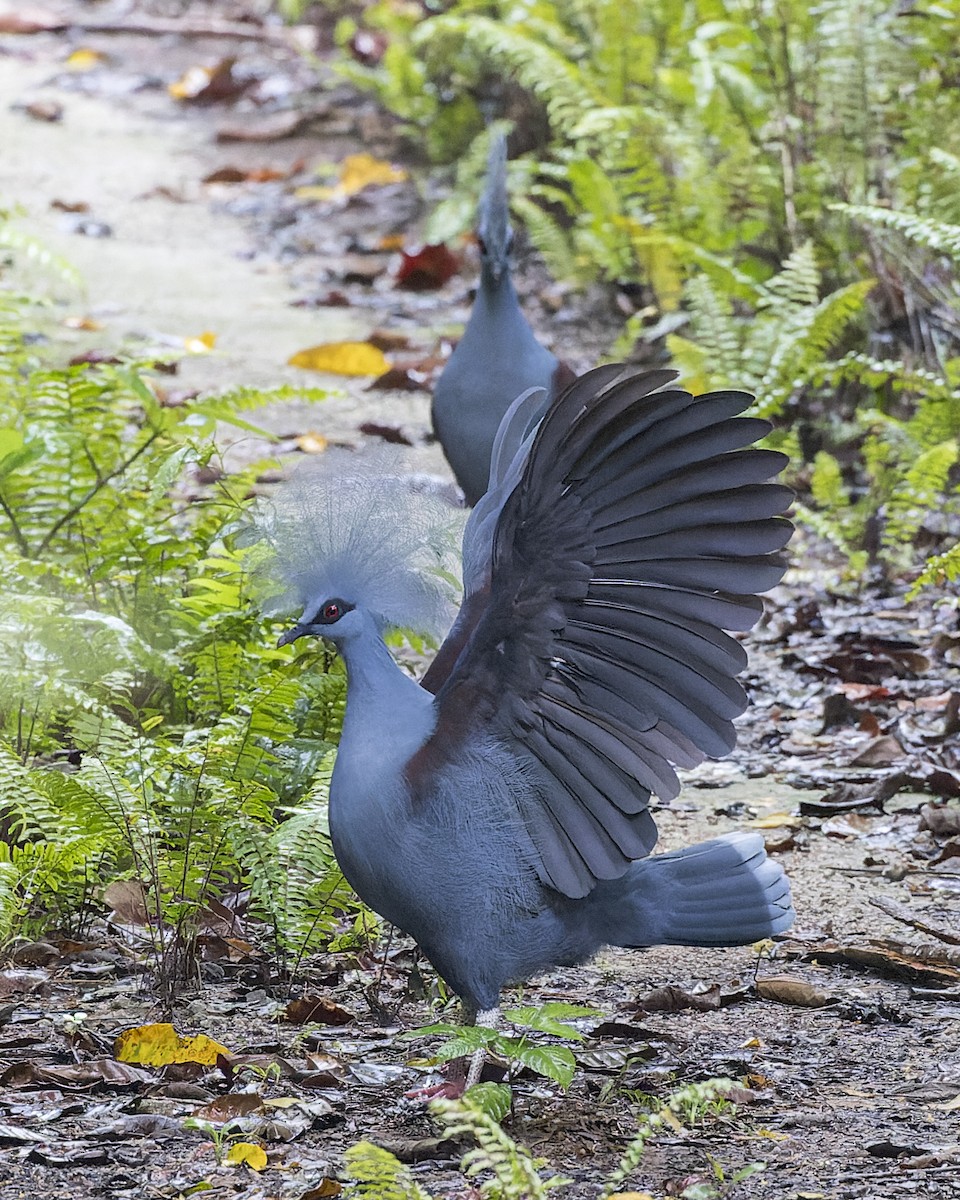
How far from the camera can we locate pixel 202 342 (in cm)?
773

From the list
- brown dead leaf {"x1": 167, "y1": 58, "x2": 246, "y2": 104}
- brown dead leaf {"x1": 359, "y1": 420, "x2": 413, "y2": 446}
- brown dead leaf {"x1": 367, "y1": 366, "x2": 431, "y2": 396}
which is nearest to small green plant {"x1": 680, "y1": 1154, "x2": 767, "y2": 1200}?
brown dead leaf {"x1": 359, "y1": 420, "x2": 413, "y2": 446}

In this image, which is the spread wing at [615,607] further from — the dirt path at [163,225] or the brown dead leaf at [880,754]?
the dirt path at [163,225]

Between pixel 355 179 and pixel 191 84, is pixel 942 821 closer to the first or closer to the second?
pixel 355 179

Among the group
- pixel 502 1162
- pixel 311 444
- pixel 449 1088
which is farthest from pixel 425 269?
pixel 502 1162

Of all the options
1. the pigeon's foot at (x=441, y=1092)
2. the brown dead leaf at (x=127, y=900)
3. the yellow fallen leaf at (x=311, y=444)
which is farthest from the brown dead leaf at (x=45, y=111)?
the pigeon's foot at (x=441, y=1092)

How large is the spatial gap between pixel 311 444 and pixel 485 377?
1504 mm

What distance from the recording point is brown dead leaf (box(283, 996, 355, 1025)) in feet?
10.7

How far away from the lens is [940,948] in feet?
11.8

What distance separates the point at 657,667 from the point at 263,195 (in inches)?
349

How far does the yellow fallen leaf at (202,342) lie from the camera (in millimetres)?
7566

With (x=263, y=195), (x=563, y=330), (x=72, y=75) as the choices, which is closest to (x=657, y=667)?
(x=563, y=330)

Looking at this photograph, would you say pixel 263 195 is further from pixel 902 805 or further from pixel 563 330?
pixel 902 805

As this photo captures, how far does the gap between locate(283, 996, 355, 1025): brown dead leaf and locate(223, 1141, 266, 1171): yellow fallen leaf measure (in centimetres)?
58

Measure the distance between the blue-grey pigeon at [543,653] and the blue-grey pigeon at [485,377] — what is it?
2.27 m
